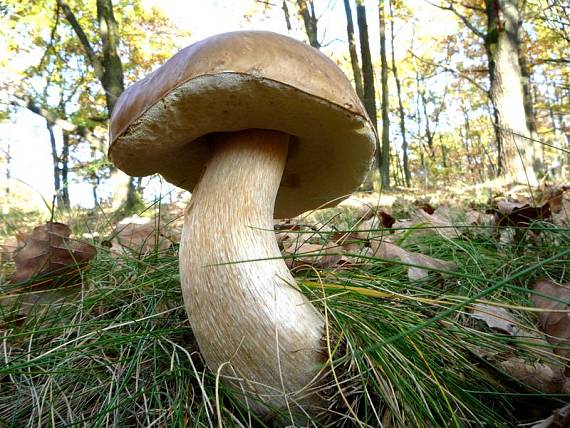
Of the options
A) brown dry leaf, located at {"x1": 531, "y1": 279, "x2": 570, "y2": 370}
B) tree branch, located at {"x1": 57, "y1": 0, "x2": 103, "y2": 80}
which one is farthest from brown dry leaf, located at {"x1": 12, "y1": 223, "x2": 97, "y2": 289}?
tree branch, located at {"x1": 57, "y1": 0, "x2": 103, "y2": 80}

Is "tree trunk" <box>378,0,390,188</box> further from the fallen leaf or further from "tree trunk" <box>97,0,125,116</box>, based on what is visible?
the fallen leaf

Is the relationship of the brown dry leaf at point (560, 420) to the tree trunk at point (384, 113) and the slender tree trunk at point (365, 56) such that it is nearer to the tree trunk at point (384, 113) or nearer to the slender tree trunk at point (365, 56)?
the slender tree trunk at point (365, 56)

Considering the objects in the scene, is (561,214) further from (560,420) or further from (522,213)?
(560,420)

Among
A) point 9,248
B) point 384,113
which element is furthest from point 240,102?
point 384,113

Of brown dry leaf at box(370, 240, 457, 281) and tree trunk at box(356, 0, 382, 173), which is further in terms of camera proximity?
tree trunk at box(356, 0, 382, 173)

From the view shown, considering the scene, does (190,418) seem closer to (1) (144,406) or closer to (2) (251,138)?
(1) (144,406)

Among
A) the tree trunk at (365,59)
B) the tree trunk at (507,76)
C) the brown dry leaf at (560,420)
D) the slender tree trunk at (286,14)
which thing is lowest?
the brown dry leaf at (560,420)

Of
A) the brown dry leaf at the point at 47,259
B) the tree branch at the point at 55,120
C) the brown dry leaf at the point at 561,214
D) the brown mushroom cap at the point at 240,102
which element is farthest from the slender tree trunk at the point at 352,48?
the brown dry leaf at the point at 47,259
